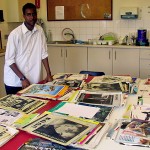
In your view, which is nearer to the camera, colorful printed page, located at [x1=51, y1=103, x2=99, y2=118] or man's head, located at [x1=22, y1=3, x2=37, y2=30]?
colorful printed page, located at [x1=51, y1=103, x2=99, y2=118]

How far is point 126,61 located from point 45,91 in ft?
8.43

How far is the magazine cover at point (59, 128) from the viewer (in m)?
1.29

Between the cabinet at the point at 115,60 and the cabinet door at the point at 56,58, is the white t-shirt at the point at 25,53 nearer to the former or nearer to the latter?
the cabinet at the point at 115,60

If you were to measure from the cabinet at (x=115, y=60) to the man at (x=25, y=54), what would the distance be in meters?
1.93

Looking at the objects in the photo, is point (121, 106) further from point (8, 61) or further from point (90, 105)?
point (8, 61)

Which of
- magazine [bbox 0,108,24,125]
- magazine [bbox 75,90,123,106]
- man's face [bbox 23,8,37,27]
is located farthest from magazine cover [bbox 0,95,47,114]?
man's face [bbox 23,8,37,27]

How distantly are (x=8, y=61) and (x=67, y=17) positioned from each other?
2750 mm

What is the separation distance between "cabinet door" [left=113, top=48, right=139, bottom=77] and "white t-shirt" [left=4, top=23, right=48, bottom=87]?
6.59ft

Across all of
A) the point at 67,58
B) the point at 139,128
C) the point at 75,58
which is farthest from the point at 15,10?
the point at 139,128

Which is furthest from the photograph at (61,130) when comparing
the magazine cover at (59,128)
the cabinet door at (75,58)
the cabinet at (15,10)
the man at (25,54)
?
the cabinet at (15,10)

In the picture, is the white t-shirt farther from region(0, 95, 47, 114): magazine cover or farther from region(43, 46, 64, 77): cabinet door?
region(43, 46, 64, 77): cabinet door

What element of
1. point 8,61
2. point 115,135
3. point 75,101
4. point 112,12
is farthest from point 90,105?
point 112,12

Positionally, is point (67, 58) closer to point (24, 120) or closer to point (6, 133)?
point (24, 120)

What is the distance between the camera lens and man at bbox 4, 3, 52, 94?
2.46 metres
